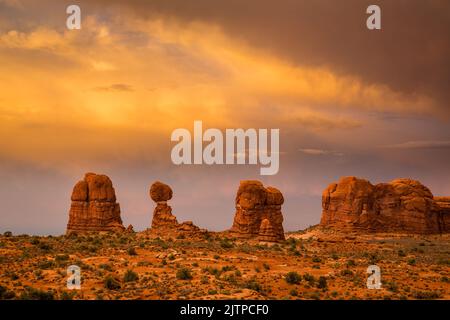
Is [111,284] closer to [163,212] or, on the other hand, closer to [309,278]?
[309,278]

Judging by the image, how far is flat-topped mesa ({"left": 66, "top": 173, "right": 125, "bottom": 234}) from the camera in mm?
80750

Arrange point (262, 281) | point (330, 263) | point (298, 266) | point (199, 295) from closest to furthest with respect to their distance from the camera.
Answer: point (199, 295) < point (262, 281) < point (298, 266) < point (330, 263)

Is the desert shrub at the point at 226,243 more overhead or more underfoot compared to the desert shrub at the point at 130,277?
more overhead

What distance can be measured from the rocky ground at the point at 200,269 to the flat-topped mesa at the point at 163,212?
7.81 ft

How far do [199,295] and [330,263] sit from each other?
2606 cm

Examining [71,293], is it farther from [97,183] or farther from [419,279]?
[97,183]

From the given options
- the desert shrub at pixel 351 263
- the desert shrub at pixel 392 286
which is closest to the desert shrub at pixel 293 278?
the desert shrub at pixel 392 286

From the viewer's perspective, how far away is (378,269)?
58562 mm

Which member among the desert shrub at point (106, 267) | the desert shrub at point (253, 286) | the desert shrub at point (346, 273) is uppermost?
the desert shrub at point (106, 267)

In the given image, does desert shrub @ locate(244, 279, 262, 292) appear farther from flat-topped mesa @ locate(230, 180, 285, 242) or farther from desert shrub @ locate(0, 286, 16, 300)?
flat-topped mesa @ locate(230, 180, 285, 242)

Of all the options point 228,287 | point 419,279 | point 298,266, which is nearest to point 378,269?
point 419,279

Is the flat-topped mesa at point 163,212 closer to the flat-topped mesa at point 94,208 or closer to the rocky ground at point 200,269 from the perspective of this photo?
the rocky ground at point 200,269

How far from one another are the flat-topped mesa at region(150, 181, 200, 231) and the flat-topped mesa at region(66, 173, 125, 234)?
639 cm

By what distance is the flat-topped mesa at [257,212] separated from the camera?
8169 cm
